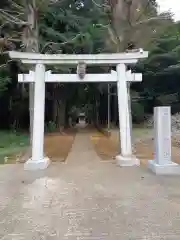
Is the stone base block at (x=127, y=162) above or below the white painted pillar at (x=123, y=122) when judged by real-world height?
below

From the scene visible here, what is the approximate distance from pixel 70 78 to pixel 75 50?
11.5 metres

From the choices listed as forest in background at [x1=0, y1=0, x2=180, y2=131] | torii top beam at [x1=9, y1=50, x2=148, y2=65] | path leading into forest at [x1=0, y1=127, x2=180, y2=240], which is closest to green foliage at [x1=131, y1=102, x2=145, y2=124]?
forest in background at [x1=0, y1=0, x2=180, y2=131]

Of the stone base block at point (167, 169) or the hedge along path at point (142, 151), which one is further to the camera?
the hedge along path at point (142, 151)

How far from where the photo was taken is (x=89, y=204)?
531cm

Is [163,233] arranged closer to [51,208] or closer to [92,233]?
[92,233]

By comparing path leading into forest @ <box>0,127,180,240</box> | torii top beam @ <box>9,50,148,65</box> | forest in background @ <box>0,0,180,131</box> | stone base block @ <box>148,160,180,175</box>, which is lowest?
path leading into forest @ <box>0,127,180,240</box>

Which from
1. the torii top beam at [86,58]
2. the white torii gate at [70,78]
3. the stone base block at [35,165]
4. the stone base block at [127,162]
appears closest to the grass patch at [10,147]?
the stone base block at [35,165]

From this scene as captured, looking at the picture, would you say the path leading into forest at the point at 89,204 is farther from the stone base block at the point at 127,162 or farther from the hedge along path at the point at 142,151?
the hedge along path at the point at 142,151

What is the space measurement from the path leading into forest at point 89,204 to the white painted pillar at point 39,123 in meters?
0.49

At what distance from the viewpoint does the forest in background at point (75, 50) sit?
568 inches

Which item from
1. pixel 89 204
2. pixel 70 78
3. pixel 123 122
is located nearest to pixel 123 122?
pixel 123 122

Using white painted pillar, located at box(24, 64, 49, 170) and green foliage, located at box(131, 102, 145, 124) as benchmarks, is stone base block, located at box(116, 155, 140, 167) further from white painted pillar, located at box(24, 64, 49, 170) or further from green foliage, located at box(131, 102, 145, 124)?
green foliage, located at box(131, 102, 145, 124)

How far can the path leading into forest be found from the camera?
4.12 metres

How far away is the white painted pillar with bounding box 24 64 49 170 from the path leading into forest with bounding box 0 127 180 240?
0.49 meters
